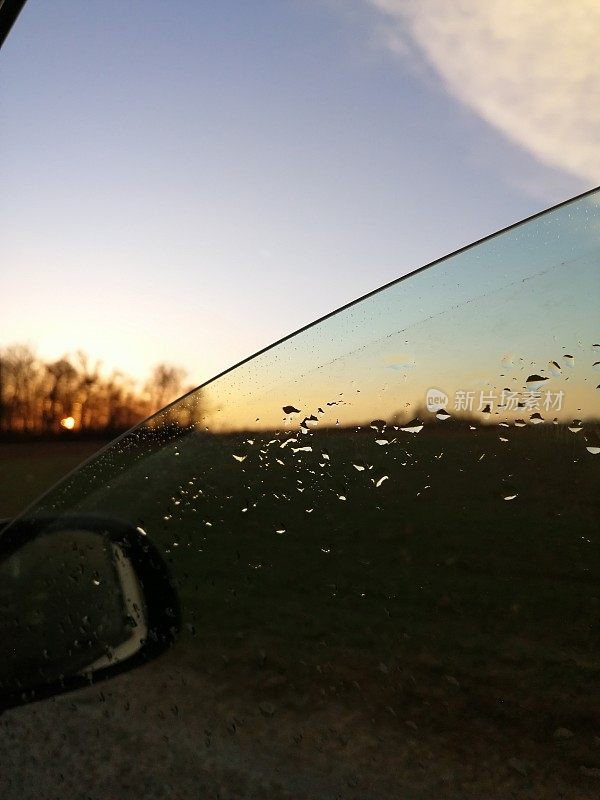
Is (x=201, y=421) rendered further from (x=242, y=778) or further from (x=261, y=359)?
(x=242, y=778)

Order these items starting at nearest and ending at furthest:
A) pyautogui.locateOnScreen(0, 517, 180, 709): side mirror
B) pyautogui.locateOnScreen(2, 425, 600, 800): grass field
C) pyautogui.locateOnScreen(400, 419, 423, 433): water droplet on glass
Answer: pyautogui.locateOnScreen(2, 425, 600, 800): grass field, pyautogui.locateOnScreen(400, 419, 423, 433): water droplet on glass, pyautogui.locateOnScreen(0, 517, 180, 709): side mirror

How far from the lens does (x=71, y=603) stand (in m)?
1.14

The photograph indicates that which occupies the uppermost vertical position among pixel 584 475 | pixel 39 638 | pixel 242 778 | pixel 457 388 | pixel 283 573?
pixel 457 388

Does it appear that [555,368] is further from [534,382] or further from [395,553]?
[395,553]

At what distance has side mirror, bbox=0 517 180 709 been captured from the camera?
108cm

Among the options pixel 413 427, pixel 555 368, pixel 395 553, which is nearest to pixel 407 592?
pixel 395 553

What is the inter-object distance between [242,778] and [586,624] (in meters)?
0.44

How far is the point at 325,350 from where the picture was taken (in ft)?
3.06

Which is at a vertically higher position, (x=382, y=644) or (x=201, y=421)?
(x=201, y=421)

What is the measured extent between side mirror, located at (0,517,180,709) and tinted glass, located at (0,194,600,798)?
7cm

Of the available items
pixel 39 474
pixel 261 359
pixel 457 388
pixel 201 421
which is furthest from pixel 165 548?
pixel 39 474

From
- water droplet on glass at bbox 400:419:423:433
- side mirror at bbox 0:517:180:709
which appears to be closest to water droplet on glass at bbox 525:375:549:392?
water droplet on glass at bbox 400:419:423:433

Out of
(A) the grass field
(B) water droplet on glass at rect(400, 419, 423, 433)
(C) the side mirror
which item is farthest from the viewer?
(C) the side mirror

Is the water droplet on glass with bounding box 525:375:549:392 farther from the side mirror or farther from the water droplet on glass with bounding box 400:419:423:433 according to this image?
the side mirror
